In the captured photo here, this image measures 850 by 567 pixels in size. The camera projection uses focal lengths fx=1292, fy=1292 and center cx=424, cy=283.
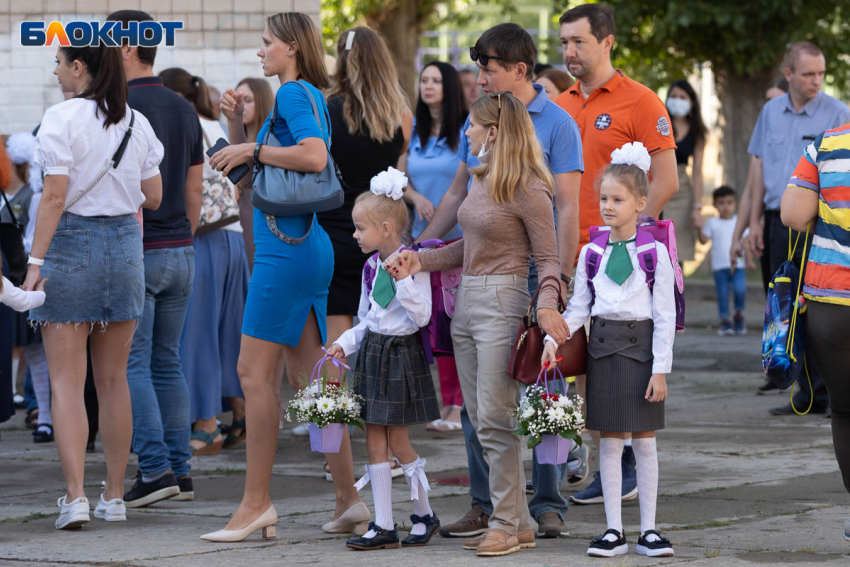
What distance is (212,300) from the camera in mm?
7539

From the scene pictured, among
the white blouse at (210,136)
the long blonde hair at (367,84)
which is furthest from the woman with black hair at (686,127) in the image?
the long blonde hair at (367,84)

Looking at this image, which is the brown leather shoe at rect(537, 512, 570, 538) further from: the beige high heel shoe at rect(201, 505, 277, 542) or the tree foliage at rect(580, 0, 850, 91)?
the tree foliage at rect(580, 0, 850, 91)

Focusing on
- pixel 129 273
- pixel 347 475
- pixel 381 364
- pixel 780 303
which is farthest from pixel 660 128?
pixel 129 273

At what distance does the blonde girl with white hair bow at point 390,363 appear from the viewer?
5.00 m

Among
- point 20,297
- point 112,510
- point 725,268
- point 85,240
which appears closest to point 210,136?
point 85,240

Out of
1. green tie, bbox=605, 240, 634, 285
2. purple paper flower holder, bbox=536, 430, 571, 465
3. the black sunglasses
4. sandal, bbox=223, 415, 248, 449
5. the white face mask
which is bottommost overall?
sandal, bbox=223, 415, 248, 449

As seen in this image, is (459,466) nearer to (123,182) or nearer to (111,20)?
(123,182)

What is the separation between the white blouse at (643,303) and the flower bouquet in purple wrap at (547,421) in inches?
11.9

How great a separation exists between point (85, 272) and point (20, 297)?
0.38 m

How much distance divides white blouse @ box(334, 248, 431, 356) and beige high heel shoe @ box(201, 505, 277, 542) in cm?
71

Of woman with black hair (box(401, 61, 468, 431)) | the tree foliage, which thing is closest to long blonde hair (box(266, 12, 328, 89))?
woman with black hair (box(401, 61, 468, 431))

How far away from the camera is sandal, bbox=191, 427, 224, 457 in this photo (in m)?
7.47

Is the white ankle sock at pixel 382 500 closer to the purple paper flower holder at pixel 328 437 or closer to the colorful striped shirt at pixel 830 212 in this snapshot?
the purple paper flower holder at pixel 328 437

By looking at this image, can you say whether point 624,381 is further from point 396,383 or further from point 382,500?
point 382,500
